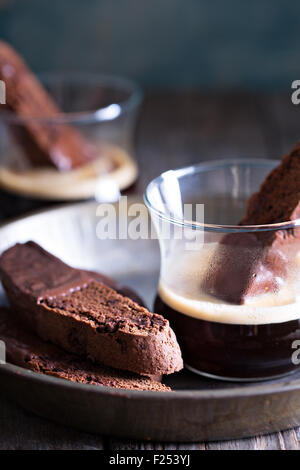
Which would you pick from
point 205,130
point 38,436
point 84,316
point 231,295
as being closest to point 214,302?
point 231,295

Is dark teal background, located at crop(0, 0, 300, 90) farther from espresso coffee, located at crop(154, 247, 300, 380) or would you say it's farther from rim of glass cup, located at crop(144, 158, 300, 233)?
espresso coffee, located at crop(154, 247, 300, 380)

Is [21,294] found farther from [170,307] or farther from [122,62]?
[122,62]

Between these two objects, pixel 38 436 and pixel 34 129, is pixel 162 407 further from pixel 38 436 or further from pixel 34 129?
pixel 34 129

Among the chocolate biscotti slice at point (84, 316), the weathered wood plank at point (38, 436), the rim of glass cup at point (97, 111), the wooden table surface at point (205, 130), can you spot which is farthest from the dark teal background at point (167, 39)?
the weathered wood plank at point (38, 436)

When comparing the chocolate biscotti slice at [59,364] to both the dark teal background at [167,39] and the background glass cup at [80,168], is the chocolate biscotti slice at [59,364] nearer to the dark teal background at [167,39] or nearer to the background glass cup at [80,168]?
the background glass cup at [80,168]

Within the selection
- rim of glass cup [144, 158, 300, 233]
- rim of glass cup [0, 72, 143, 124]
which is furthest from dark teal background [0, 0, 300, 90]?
rim of glass cup [144, 158, 300, 233]

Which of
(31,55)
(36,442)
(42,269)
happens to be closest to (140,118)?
(31,55)
